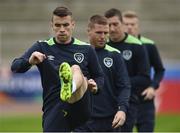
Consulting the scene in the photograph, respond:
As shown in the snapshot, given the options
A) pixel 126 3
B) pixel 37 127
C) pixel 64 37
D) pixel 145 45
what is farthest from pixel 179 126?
pixel 64 37

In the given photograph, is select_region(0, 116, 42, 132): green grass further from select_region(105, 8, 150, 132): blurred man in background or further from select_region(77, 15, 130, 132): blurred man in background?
select_region(77, 15, 130, 132): blurred man in background

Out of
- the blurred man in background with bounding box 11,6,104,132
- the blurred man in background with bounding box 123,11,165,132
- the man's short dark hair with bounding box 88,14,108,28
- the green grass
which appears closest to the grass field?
the green grass

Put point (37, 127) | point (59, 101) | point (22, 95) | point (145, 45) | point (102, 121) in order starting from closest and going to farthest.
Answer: point (59, 101) < point (102, 121) < point (145, 45) < point (37, 127) < point (22, 95)

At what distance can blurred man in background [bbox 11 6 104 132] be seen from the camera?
25.0ft

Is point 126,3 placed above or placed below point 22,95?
above

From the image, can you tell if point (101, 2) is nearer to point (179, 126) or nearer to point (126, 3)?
point (126, 3)

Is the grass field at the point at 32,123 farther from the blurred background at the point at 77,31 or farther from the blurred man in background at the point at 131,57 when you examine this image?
the blurred man in background at the point at 131,57

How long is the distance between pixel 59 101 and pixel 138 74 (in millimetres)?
2872

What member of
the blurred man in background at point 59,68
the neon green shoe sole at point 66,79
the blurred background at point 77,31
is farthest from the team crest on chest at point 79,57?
the blurred background at point 77,31

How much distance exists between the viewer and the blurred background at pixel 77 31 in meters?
18.5

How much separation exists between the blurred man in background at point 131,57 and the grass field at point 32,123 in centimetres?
600

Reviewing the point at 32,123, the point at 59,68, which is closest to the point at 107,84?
the point at 59,68

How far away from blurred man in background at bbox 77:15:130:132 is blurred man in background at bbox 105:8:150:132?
2.65ft

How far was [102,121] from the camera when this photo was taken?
30.2ft
